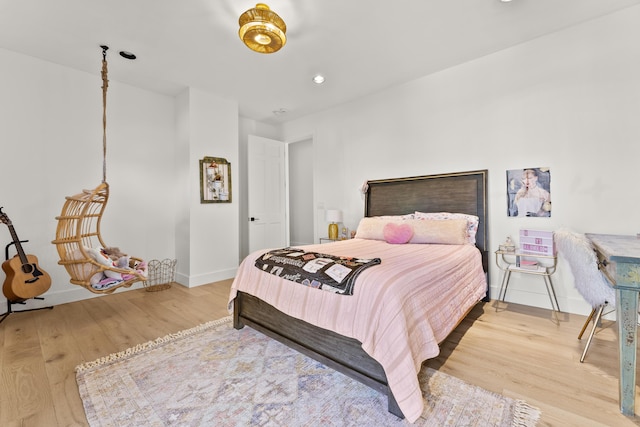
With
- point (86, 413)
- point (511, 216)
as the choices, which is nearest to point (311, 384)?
point (86, 413)

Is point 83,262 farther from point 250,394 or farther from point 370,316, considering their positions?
point 370,316

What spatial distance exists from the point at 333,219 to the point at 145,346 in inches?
113

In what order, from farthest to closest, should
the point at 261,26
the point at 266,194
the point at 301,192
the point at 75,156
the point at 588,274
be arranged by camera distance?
the point at 301,192 → the point at 266,194 → the point at 75,156 → the point at 261,26 → the point at 588,274

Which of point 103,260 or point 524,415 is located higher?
point 103,260

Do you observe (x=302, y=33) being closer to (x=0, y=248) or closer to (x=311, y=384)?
(x=311, y=384)

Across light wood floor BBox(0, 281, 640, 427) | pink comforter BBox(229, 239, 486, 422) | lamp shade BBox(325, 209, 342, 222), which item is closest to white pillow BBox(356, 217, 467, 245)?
pink comforter BBox(229, 239, 486, 422)

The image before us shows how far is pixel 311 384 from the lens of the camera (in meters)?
1.76

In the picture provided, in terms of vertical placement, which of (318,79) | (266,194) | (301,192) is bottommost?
(266,194)

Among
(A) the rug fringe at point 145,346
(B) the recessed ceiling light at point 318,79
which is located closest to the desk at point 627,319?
(A) the rug fringe at point 145,346

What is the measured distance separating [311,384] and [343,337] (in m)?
0.36

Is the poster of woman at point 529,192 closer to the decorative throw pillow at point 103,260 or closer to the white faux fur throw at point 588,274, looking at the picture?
the white faux fur throw at point 588,274

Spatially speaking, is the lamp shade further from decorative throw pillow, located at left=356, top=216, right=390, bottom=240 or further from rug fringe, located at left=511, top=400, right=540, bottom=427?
rug fringe, located at left=511, top=400, right=540, bottom=427

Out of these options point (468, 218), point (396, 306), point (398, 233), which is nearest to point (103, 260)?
point (396, 306)

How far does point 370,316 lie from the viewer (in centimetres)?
158
